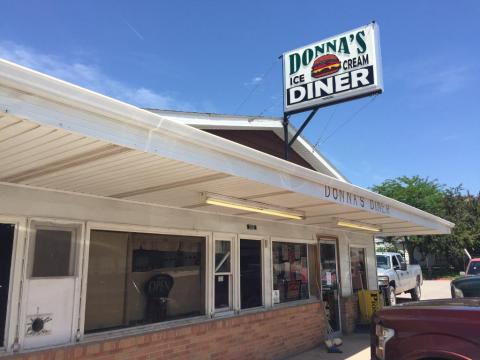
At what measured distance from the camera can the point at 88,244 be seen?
5.53 metres

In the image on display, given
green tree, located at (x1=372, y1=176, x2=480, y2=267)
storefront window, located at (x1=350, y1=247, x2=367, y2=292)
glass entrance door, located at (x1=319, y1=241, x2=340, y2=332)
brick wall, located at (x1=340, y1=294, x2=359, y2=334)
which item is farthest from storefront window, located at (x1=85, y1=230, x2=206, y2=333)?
green tree, located at (x1=372, y1=176, x2=480, y2=267)

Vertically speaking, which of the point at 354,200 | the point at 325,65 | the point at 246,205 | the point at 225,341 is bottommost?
the point at 225,341

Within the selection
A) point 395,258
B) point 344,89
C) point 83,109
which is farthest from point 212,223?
point 395,258

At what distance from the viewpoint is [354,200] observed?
23.1 feet

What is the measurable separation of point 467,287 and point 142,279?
22.0ft

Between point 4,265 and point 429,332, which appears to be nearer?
point 429,332

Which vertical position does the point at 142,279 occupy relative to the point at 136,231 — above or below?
below

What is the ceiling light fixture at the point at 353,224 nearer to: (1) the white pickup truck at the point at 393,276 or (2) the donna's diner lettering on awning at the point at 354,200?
(2) the donna's diner lettering on awning at the point at 354,200

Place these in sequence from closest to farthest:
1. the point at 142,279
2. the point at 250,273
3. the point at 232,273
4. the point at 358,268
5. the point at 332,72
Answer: the point at 142,279 → the point at 232,273 → the point at 250,273 → the point at 332,72 → the point at 358,268

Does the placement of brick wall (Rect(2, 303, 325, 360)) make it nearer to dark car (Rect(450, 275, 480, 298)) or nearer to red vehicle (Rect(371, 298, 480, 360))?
red vehicle (Rect(371, 298, 480, 360))

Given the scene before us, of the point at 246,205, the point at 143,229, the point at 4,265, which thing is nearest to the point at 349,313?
the point at 246,205

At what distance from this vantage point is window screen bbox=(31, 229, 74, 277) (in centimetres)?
504

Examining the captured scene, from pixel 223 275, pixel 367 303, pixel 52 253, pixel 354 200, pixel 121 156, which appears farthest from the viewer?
pixel 367 303

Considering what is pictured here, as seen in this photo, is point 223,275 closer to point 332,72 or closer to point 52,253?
point 52,253
